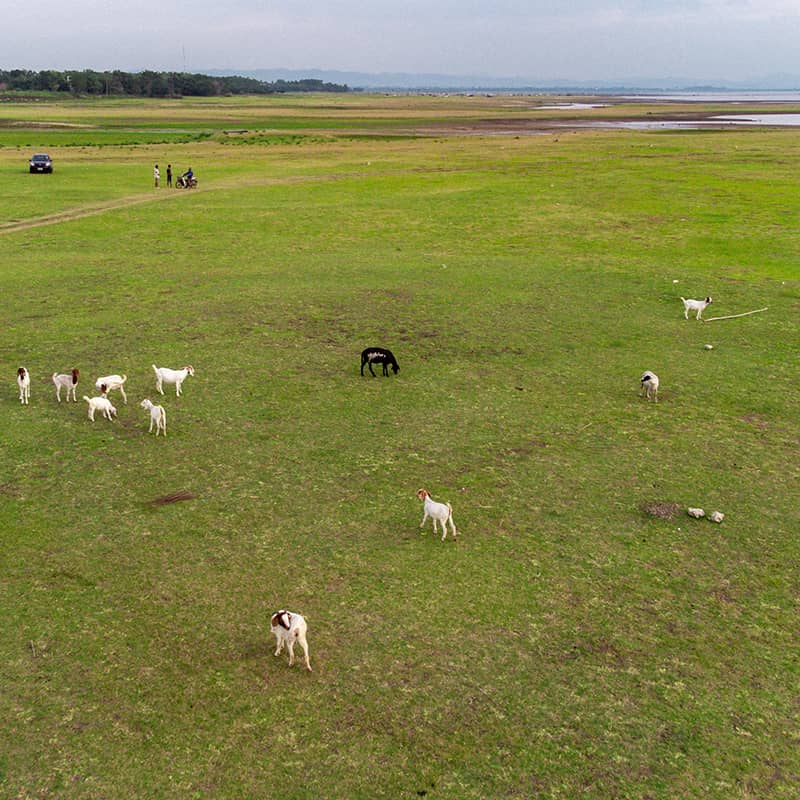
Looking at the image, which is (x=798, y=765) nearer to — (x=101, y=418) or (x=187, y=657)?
(x=187, y=657)

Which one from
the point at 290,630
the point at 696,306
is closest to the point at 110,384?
the point at 290,630

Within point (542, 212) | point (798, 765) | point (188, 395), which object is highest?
point (542, 212)

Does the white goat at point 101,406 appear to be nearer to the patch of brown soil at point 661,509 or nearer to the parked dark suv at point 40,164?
the patch of brown soil at point 661,509

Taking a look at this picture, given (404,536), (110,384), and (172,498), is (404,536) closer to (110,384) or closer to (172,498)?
(172,498)

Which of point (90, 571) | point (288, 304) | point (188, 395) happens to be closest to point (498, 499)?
point (90, 571)

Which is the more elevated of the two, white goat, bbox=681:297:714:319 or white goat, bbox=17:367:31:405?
white goat, bbox=681:297:714:319

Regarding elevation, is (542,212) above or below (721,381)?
above

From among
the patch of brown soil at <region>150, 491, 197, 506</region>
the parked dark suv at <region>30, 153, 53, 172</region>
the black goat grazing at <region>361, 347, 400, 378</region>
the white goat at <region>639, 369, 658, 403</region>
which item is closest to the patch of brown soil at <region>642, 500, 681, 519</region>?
the white goat at <region>639, 369, 658, 403</region>

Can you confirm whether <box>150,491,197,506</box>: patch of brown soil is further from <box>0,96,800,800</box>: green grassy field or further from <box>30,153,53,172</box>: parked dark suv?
<box>30,153,53,172</box>: parked dark suv
